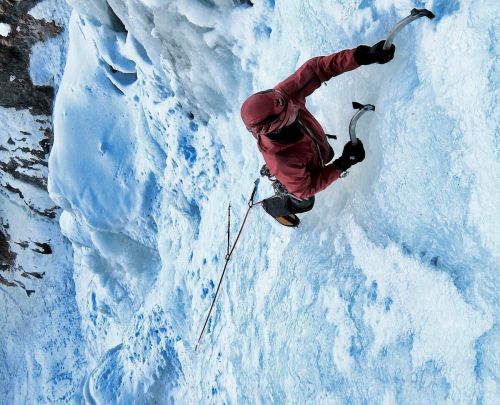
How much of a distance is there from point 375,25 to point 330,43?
42cm

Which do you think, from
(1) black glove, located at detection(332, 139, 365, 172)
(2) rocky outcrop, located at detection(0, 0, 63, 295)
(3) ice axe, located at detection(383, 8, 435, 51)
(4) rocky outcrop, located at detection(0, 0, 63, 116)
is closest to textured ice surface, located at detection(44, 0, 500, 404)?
(3) ice axe, located at detection(383, 8, 435, 51)

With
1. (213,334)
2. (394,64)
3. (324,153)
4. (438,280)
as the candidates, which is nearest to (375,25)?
(394,64)

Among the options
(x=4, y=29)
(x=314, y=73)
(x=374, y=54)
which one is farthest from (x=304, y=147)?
(x=4, y=29)

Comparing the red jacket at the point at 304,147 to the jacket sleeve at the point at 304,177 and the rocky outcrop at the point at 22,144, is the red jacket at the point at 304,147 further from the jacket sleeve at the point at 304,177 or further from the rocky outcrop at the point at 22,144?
the rocky outcrop at the point at 22,144

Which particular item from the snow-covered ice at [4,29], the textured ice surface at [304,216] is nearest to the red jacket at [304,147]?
the textured ice surface at [304,216]

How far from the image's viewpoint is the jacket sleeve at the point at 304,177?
7.31 feet

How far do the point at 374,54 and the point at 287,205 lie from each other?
104 cm

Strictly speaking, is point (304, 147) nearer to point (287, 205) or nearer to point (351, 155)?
point (351, 155)

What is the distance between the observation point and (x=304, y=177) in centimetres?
224

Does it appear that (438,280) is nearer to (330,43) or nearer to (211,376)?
(330,43)

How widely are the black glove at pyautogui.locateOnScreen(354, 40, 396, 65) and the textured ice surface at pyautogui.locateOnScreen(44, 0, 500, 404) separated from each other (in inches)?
5.0

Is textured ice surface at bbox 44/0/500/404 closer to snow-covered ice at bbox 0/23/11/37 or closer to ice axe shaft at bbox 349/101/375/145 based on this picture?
ice axe shaft at bbox 349/101/375/145

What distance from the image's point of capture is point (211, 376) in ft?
13.6

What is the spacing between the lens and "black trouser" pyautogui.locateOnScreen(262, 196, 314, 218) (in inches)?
107
